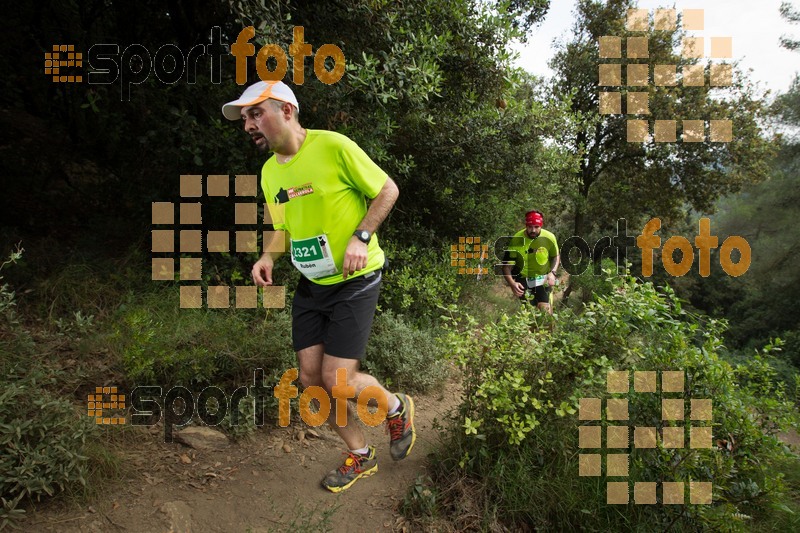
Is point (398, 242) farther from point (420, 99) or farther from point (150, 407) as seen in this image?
point (150, 407)

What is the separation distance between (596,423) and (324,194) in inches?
88.3

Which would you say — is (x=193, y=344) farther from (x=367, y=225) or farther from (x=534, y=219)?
(x=534, y=219)

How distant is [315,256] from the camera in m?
2.79

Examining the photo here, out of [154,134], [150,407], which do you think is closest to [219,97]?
[154,134]

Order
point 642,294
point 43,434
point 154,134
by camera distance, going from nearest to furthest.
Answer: point 43,434
point 642,294
point 154,134

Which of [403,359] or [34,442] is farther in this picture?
[403,359]

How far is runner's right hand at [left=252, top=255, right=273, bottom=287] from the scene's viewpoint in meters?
2.99

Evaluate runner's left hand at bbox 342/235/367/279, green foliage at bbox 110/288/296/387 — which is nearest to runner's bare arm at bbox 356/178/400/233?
runner's left hand at bbox 342/235/367/279

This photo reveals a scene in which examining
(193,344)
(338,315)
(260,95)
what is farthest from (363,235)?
(193,344)

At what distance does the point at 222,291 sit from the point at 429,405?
8.03 feet

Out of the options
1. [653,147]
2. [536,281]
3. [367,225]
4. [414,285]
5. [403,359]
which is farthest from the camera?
[653,147]

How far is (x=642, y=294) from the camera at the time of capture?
3.10m

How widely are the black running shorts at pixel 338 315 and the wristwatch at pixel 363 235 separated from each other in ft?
0.97

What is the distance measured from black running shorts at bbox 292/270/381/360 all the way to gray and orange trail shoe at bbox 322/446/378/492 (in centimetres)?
84
